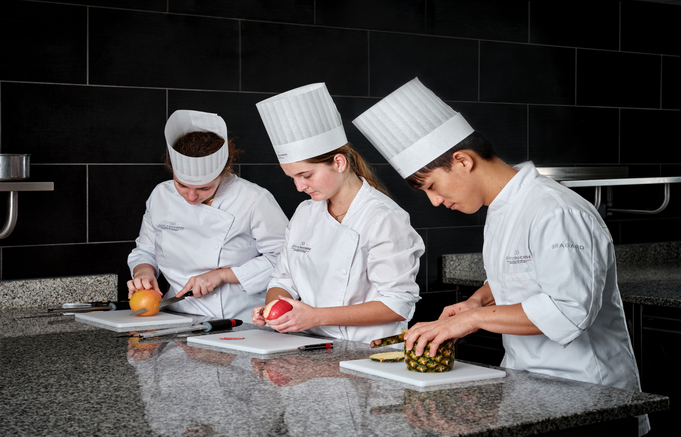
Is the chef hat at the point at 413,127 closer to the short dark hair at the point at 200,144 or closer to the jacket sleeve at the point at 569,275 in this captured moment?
the jacket sleeve at the point at 569,275

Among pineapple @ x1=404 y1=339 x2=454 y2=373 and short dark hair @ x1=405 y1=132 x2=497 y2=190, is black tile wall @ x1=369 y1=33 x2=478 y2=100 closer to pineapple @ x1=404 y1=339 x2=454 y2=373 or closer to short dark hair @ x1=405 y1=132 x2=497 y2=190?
short dark hair @ x1=405 y1=132 x2=497 y2=190

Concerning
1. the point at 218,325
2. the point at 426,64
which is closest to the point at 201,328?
the point at 218,325

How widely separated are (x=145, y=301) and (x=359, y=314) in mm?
645

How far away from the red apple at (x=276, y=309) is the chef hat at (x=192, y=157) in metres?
0.66

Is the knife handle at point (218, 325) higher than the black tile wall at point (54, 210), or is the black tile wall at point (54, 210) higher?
the black tile wall at point (54, 210)

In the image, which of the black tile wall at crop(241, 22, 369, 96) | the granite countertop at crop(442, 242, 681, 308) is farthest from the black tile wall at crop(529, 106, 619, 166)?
the black tile wall at crop(241, 22, 369, 96)

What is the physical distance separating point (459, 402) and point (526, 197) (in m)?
0.47

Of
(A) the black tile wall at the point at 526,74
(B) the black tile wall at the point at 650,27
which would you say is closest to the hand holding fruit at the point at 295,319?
(A) the black tile wall at the point at 526,74

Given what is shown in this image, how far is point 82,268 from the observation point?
246cm

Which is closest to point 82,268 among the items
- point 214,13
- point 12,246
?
point 12,246

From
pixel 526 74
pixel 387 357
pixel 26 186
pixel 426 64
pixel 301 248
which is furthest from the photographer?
pixel 526 74

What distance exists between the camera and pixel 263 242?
222cm

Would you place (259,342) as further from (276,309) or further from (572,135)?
(572,135)

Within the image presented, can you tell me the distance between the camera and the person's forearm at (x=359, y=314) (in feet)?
5.33
